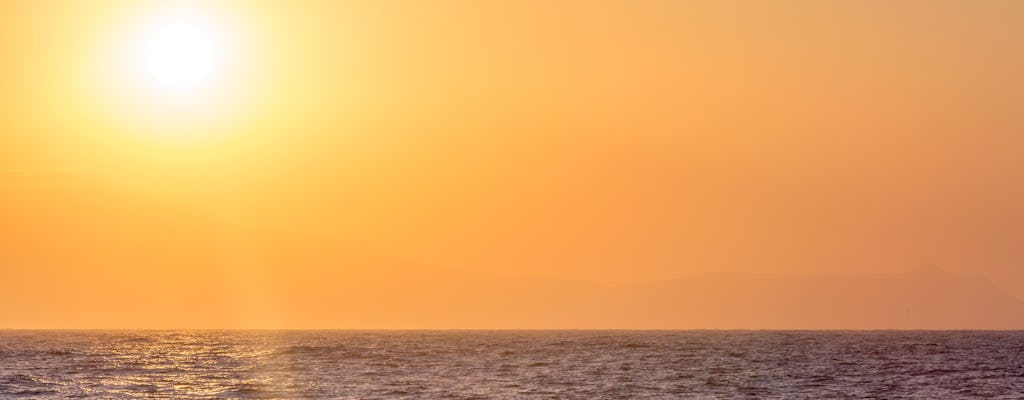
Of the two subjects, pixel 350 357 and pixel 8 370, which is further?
pixel 350 357

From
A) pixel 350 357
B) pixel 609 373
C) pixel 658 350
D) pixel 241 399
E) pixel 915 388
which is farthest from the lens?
pixel 658 350

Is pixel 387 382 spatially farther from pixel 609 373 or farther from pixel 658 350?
pixel 658 350

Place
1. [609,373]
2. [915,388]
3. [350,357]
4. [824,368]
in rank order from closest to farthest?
[915,388], [609,373], [824,368], [350,357]

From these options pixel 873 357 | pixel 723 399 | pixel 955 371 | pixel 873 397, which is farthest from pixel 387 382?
pixel 873 357

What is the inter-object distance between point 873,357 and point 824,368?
25836 millimetres

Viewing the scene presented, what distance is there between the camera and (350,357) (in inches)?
4897

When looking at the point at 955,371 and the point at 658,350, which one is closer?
the point at 955,371

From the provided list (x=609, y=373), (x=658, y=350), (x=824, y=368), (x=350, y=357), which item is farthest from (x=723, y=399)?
(x=658, y=350)

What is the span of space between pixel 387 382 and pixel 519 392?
1278cm

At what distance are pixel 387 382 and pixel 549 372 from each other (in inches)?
687

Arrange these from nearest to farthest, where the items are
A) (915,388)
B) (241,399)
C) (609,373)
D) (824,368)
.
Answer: (241,399) → (915,388) → (609,373) → (824,368)

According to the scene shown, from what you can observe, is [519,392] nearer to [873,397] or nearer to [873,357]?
[873,397]

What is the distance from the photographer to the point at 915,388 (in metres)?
84.5

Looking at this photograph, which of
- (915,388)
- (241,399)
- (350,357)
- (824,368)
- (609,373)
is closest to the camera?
(241,399)
